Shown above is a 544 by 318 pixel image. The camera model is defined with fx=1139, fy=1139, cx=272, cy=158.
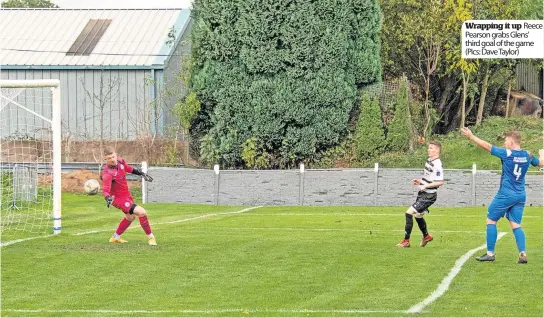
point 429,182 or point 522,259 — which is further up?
point 429,182

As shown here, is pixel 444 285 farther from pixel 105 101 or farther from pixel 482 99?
pixel 105 101

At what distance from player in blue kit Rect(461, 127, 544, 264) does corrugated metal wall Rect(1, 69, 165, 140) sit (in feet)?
91.1

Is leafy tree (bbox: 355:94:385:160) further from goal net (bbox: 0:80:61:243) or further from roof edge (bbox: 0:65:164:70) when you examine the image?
goal net (bbox: 0:80:61:243)

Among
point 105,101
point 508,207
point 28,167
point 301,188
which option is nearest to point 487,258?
point 508,207

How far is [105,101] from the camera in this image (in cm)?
4344

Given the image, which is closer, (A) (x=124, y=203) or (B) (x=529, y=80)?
(A) (x=124, y=203)

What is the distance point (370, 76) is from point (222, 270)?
22904 millimetres

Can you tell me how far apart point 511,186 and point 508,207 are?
0.32m

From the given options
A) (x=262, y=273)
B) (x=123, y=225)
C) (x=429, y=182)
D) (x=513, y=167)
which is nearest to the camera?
(x=262, y=273)

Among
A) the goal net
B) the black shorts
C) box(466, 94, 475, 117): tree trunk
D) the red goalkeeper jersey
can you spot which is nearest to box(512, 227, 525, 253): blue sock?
the black shorts

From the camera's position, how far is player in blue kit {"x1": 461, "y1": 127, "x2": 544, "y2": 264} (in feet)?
52.7

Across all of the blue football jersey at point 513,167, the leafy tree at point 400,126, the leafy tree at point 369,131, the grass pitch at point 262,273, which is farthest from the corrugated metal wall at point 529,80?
the blue football jersey at point 513,167

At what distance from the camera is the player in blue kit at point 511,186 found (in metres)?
16.1

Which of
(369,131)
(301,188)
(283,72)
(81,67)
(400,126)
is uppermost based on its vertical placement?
(81,67)
